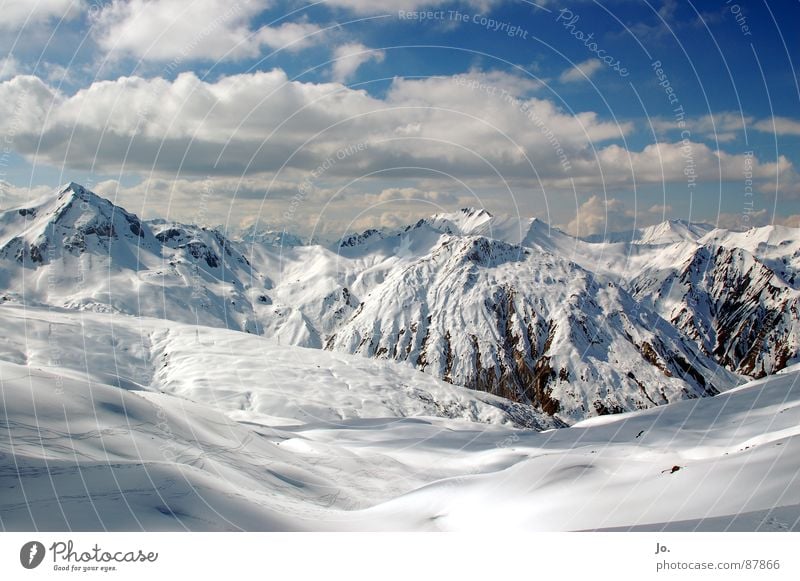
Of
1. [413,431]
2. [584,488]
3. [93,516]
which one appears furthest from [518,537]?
[413,431]

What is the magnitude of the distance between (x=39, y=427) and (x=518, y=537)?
12.8 meters

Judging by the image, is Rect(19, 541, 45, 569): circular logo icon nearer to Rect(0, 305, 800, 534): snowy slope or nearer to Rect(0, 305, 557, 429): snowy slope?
Rect(0, 305, 800, 534): snowy slope

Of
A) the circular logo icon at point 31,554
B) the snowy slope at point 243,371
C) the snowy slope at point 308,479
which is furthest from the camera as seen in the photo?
the snowy slope at point 243,371

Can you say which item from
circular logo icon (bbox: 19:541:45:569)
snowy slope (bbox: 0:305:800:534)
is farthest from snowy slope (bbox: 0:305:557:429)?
circular logo icon (bbox: 19:541:45:569)

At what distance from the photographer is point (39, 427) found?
14711 mm

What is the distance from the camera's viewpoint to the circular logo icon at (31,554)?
10078 millimetres

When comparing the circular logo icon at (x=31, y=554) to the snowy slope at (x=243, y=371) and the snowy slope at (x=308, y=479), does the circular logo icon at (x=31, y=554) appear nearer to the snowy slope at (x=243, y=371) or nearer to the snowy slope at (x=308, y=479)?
the snowy slope at (x=308, y=479)

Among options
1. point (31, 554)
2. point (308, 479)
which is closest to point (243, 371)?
point (308, 479)

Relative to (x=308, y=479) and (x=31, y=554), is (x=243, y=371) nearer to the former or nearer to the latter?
(x=308, y=479)

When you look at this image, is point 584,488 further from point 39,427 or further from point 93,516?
point 39,427

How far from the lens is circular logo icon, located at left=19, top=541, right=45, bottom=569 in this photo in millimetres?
10078

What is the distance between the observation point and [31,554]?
1008 centimetres

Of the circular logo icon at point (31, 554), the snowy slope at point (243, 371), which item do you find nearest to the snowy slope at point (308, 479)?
the circular logo icon at point (31, 554)

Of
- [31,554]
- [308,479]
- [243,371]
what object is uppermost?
[31,554]
